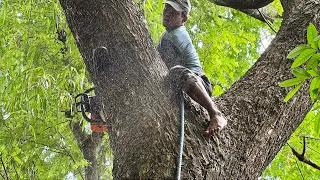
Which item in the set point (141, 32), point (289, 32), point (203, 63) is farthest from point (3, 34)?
point (289, 32)

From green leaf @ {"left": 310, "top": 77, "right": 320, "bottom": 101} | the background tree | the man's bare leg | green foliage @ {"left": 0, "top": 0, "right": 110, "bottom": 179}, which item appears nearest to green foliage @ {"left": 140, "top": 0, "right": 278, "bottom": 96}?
the background tree

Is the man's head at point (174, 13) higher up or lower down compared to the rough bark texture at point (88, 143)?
higher up

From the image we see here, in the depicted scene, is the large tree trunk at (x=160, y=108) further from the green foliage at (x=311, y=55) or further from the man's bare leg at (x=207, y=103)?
the green foliage at (x=311, y=55)

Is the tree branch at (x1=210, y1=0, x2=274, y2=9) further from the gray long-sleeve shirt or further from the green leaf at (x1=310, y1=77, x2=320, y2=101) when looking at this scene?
the green leaf at (x1=310, y1=77, x2=320, y2=101)

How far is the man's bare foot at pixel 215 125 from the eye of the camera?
5.71ft

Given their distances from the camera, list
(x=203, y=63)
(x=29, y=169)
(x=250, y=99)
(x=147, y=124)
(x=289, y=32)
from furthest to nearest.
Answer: (x=29, y=169)
(x=203, y=63)
(x=289, y=32)
(x=250, y=99)
(x=147, y=124)

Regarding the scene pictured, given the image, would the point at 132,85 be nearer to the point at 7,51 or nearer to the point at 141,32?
the point at 141,32

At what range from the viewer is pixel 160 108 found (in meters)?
1.76

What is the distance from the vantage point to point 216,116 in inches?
70.3

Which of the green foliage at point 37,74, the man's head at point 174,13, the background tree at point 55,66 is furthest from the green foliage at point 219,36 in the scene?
the man's head at point 174,13

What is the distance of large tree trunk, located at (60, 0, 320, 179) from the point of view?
1655 millimetres

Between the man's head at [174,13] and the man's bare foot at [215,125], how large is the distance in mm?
841

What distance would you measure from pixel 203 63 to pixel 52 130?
240cm

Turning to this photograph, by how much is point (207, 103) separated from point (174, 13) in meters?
0.85
